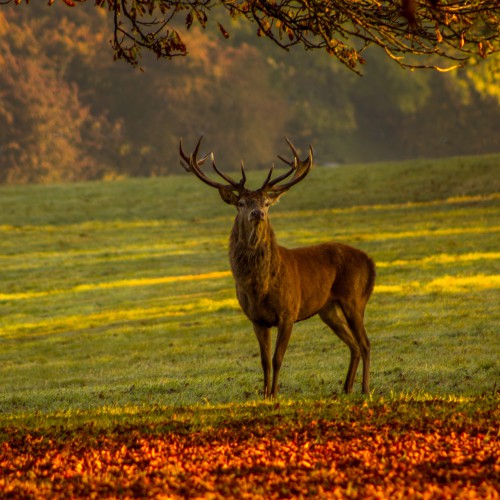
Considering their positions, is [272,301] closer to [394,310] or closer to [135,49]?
[135,49]

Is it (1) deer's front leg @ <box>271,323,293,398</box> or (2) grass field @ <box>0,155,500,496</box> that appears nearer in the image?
(1) deer's front leg @ <box>271,323,293,398</box>

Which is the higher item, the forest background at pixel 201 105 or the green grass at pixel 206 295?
the forest background at pixel 201 105

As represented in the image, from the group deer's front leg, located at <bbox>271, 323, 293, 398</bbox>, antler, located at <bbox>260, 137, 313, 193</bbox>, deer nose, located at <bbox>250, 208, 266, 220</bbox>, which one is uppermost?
antler, located at <bbox>260, 137, 313, 193</bbox>

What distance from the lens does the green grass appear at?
615 inches

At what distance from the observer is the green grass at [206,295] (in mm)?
15625

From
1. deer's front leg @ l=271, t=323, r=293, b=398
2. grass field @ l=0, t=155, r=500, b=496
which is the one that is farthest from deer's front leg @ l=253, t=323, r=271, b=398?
grass field @ l=0, t=155, r=500, b=496

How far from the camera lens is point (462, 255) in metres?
30.6

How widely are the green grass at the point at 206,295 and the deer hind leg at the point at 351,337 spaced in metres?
0.49

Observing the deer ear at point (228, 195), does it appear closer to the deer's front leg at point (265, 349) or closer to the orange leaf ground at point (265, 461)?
the deer's front leg at point (265, 349)

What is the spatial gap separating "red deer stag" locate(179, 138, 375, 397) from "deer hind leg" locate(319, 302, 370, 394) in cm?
1

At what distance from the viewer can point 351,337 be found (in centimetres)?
1448

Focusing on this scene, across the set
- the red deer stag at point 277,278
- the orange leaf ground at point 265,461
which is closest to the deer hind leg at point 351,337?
the red deer stag at point 277,278

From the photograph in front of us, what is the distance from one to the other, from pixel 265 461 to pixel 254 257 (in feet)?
14.7

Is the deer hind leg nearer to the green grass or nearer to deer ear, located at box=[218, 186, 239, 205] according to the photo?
the green grass
